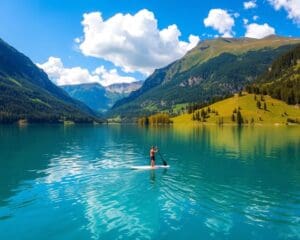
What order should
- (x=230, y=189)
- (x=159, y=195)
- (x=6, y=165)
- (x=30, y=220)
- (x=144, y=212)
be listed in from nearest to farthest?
(x=30, y=220)
(x=144, y=212)
(x=159, y=195)
(x=230, y=189)
(x=6, y=165)

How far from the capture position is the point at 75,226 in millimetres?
34906

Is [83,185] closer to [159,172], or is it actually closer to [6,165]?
[159,172]

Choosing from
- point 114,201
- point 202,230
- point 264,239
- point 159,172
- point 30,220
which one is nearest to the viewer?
point 264,239

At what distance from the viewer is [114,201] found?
144 ft

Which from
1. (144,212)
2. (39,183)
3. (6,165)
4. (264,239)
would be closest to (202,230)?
(264,239)

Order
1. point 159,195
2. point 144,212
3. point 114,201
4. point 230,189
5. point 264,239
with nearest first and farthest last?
point 264,239, point 144,212, point 114,201, point 159,195, point 230,189

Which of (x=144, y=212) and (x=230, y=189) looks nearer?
(x=144, y=212)

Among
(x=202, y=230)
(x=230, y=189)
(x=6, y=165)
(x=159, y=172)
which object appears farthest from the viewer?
(x=6, y=165)

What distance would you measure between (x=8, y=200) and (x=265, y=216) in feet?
99.5

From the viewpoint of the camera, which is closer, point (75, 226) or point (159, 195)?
point (75, 226)

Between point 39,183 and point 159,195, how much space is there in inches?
789

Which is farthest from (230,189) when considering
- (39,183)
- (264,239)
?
(39,183)

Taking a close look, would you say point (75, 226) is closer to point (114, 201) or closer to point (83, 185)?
point (114, 201)

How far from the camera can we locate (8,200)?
4500 centimetres
